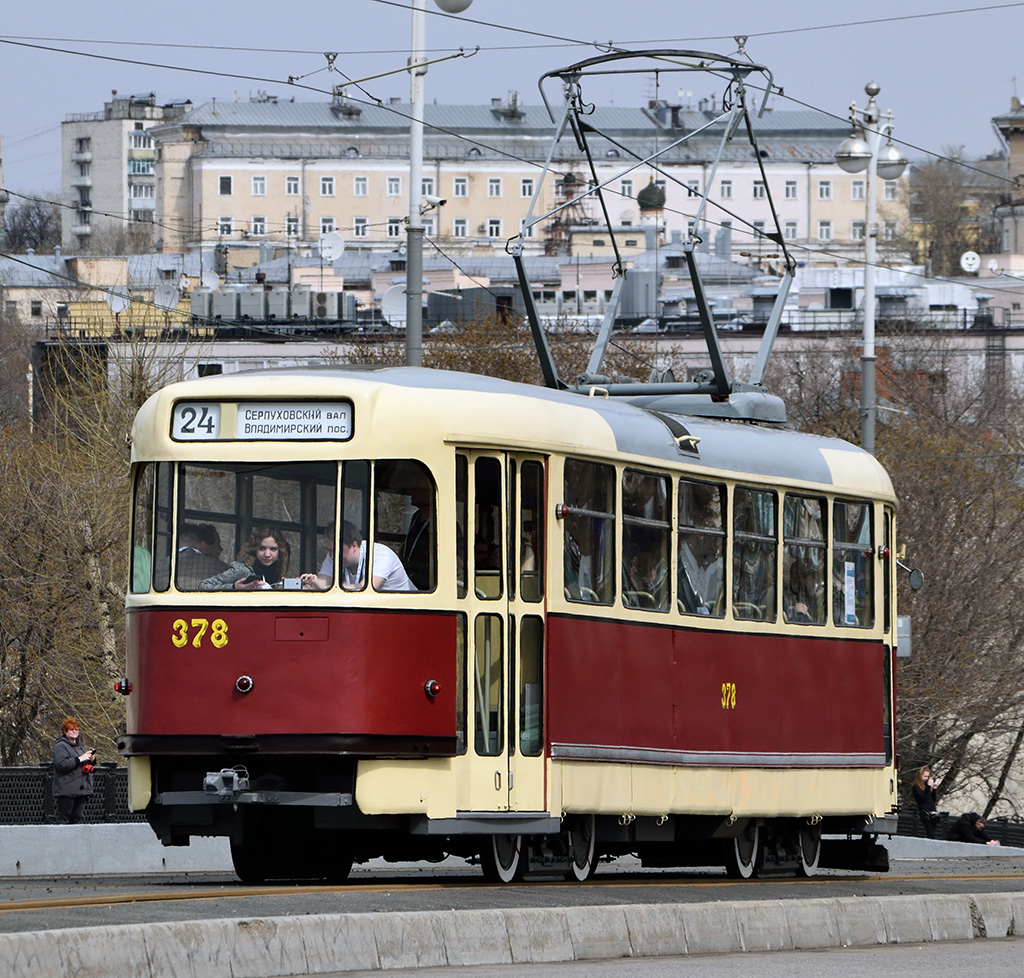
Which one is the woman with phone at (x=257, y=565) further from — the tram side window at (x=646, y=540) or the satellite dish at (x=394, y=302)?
the satellite dish at (x=394, y=302)

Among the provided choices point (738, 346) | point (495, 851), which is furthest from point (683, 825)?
point (738, 346)

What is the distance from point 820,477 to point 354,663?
5.11 m

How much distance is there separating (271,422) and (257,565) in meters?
0.79

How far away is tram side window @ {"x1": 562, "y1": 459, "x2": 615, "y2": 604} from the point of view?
1427 cm

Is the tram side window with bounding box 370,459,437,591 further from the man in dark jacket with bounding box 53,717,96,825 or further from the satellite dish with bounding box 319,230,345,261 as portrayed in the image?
the satellite dish with bounding box 319,230,345,261

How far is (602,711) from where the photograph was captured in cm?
1456

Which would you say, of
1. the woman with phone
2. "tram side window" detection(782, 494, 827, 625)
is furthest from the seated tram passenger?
"tram side window" detection(782, 494, 827, 625)

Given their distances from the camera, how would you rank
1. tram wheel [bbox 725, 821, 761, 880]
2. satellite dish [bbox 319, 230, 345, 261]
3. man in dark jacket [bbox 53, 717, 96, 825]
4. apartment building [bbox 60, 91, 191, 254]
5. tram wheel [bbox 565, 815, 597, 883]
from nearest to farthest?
tram wheel [bbox 565, 815, 597, 883], tram wheel [bbox 725, 821, 761, 880], man in dark jacket [bbox 53, 717, 96, 825], satellite dish [bbox 319, 230, 345, 261], apartment building [bbox 60, 91, 191, 254]

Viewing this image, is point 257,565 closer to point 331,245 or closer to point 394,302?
point 394,302

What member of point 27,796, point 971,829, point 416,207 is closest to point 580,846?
point 27,796

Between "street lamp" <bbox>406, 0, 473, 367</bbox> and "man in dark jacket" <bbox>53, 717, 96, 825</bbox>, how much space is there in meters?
4.34

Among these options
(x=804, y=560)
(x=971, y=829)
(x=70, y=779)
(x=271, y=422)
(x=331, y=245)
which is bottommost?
(x=971, y=829)

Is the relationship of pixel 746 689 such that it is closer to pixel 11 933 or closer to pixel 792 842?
pixel 792 842

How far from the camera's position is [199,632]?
43.4 ft
